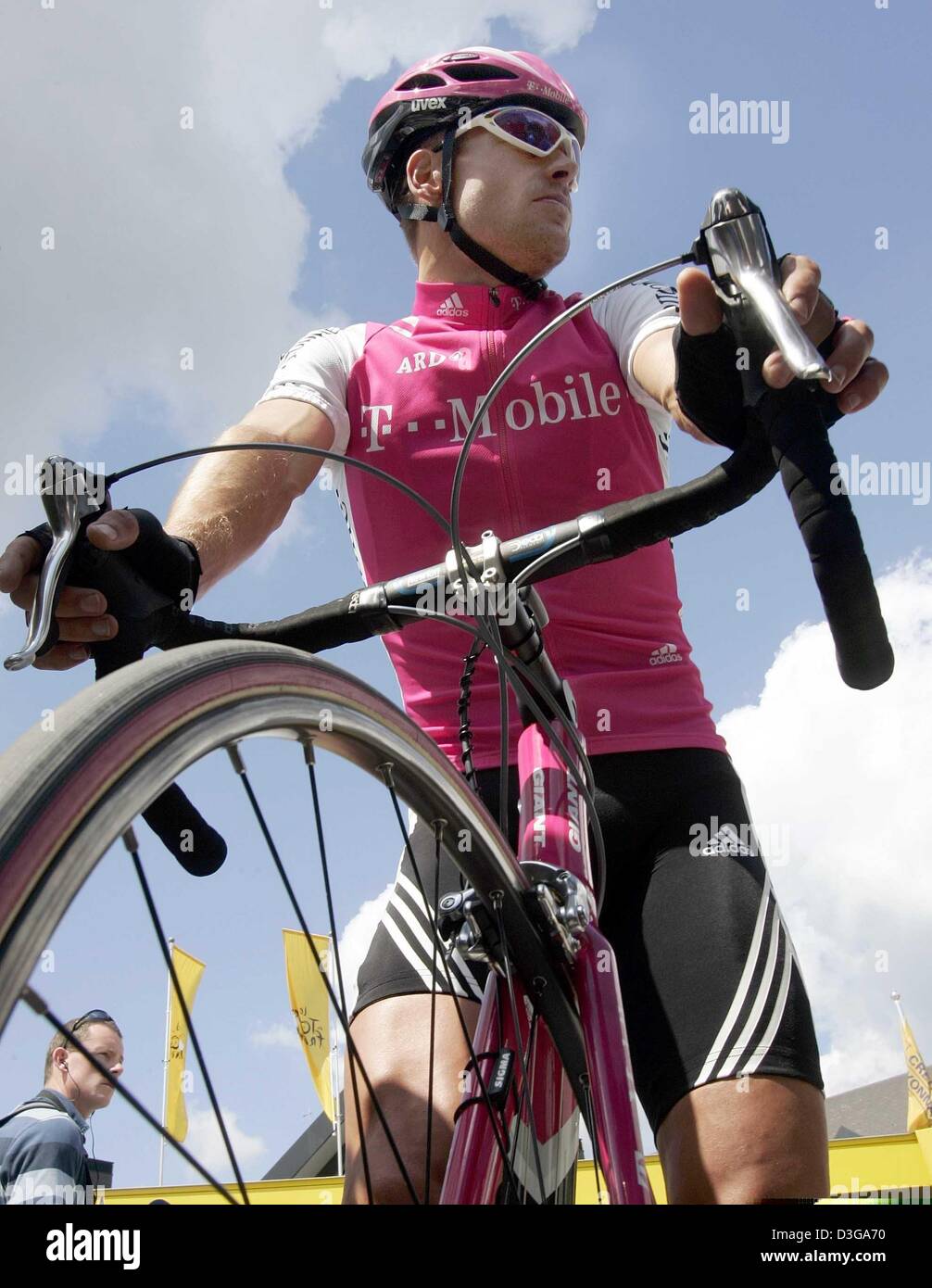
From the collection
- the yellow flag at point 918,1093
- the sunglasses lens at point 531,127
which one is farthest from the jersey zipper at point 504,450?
the yellow flag at point 918,1093

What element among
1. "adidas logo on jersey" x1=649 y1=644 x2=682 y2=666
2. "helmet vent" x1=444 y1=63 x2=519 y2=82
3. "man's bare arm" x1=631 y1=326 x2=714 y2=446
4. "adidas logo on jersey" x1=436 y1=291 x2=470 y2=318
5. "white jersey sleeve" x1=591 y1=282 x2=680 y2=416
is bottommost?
"adidas logo on jersey" x1=649 y1=644 x2=682 y2=666

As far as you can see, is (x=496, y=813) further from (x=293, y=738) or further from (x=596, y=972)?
(x=293, y=738)

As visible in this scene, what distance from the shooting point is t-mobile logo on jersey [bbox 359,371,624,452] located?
2.20 m

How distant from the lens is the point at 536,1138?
1504 millimetres

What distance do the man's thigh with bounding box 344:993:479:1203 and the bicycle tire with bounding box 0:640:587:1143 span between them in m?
0.52

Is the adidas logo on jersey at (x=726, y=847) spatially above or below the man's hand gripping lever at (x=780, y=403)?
below

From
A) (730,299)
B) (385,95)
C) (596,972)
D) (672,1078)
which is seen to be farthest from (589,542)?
(385,95)

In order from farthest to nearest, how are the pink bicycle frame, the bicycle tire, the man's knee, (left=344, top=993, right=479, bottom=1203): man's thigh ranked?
(left=344, top=993, right=479, bottom=1203): man's thigh < the man's knee < the pink bicycle frame < the bicycle tire

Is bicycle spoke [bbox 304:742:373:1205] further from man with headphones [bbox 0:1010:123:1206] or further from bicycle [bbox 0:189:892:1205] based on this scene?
man with headphones [bbox 0:1010:123:1206]

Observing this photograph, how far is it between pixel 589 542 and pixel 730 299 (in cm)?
34

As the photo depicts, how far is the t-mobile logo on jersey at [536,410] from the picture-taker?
7.22 ft

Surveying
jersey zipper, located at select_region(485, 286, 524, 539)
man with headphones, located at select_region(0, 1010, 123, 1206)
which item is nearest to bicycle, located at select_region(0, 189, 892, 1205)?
jersey zipper, located at select_region(485, 286, 524, 539)

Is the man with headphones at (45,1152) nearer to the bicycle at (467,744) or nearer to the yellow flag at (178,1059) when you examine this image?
the bicycle at (467,744)

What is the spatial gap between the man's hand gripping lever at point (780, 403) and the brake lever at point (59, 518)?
658 mm
